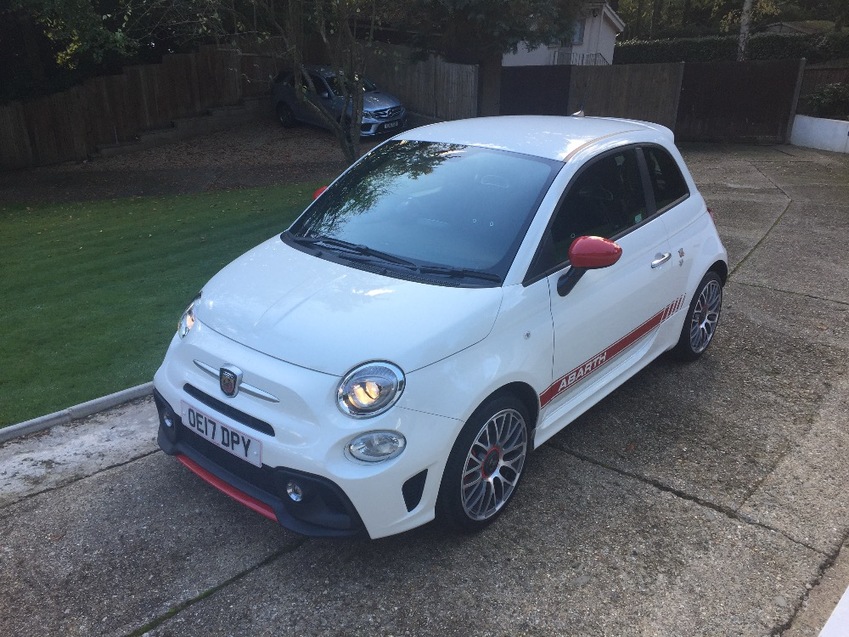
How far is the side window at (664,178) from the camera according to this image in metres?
4.62

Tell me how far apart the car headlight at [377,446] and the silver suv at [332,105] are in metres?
14.7

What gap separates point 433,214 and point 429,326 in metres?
1.01

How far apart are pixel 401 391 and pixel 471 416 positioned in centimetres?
40

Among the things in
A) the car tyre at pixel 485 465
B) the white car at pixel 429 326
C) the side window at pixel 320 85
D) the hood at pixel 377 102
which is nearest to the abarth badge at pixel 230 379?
the white car at pixel 429 326

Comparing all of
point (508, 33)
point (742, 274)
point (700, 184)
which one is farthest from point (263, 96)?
point (742, 274)

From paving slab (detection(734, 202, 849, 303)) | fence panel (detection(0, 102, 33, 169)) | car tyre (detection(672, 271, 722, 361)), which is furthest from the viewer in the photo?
fence panel (detection(0, 102, 33, 169))

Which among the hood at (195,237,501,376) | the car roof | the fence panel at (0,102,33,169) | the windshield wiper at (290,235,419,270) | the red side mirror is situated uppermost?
the car roof

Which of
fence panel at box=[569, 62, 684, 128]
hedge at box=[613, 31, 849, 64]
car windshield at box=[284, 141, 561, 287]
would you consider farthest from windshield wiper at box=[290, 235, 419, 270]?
hedge at box=[613, 31, 849, 64]

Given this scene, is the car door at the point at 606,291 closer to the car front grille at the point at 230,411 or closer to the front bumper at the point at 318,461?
the front bumper at the point at 318,461

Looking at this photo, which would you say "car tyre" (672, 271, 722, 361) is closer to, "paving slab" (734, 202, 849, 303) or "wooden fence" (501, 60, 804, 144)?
"paving slab" (734, 202, 849, 303)

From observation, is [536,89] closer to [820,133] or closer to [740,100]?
[740,100]

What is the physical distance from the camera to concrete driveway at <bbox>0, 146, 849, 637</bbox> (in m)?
2.98

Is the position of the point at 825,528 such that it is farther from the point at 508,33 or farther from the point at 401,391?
the point at 508,33

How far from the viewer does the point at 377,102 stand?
57.9ft
